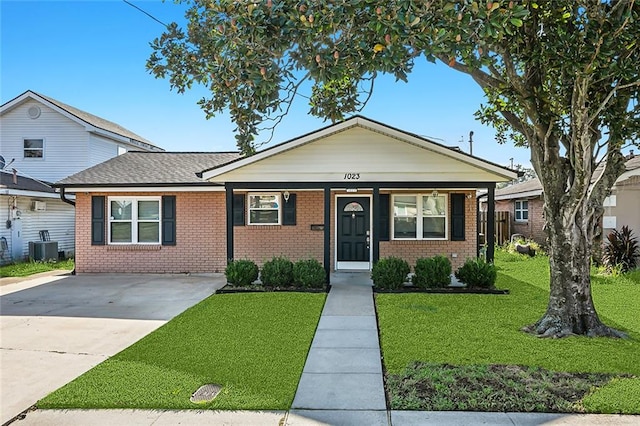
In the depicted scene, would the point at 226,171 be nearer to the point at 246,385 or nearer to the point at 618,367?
the point at 246,385

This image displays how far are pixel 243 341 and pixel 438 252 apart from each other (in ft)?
27.0

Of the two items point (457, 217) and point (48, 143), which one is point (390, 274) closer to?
point (457, 217)

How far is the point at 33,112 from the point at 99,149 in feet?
9.84

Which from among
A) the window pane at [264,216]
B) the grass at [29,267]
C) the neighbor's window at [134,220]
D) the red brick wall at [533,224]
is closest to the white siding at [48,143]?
the grass at [29,267]

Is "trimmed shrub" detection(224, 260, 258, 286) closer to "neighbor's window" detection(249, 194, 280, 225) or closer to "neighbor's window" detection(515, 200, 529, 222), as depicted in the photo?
"neighbor's window" detection(249, 194, 280, 225)

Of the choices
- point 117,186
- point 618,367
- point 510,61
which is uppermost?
point 510,61

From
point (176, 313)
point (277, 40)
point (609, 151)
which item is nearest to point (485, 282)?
point (609, 151)

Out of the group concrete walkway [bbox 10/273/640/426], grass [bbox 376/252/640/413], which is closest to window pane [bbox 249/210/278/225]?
grass [bbox 376/252/640/413]

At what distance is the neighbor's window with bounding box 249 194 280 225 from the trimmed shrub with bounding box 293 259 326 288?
3197mm

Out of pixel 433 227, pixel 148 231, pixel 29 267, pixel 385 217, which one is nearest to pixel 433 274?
pixel 433 227

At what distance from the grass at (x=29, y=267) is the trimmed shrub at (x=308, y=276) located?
900cm

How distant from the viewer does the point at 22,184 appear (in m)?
15.7

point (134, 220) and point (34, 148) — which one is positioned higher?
point (34, 148)

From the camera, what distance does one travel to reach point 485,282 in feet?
32.9
